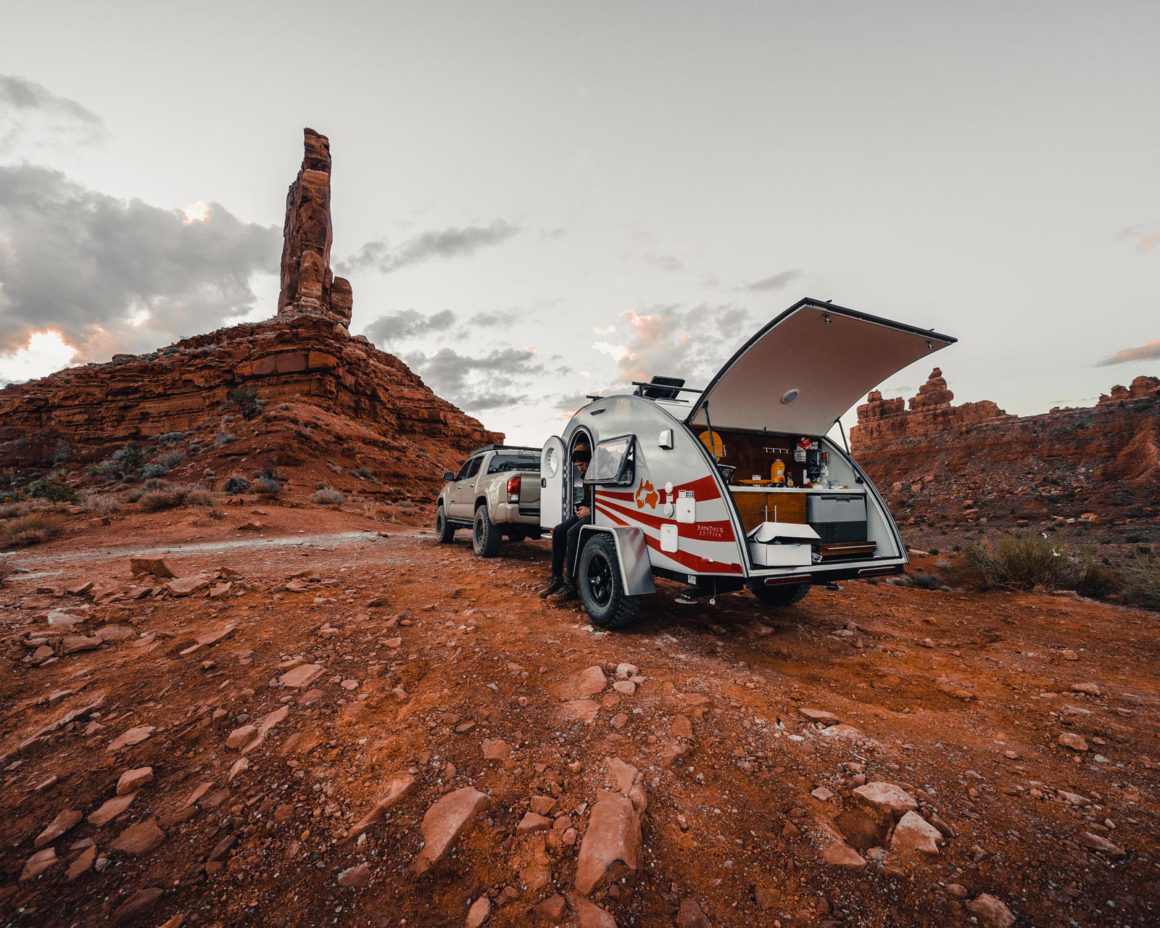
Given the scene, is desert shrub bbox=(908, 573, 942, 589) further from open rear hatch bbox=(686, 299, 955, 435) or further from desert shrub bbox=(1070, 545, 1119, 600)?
open rear hatch bbox=(686, 299, 955, 435)

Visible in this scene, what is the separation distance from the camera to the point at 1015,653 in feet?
14.2

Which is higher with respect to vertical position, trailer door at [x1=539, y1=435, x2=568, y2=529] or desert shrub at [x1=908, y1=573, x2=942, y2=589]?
trailer door at [x1=539, y1=435, x2=568, y2=529]

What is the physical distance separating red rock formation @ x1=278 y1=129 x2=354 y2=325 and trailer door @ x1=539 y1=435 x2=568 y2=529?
1682 inches

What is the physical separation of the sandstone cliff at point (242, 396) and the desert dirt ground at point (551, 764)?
2232 centimetres

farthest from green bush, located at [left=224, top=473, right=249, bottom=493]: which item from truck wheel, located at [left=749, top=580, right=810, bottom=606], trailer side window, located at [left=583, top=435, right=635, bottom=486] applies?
truck wheel, located at [left=749, top=580, right=810, bottom=606]

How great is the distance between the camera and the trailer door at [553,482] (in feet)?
20.1

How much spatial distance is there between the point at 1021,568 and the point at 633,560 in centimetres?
639

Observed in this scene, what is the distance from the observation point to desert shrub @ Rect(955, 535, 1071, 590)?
6.80m

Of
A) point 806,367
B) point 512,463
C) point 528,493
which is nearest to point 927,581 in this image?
point 806,367

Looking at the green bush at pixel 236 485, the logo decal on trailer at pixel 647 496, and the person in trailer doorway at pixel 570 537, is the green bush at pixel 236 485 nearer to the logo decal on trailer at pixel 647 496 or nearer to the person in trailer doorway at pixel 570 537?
the person in trailer doorway at pixel 570 537

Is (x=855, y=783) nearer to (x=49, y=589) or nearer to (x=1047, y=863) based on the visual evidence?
(x=1047, y=863)

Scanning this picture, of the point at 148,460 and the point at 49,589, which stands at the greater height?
the point at 148,460

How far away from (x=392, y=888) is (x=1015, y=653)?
213 inches

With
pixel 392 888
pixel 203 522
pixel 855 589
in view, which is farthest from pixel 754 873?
pixel 203 522
